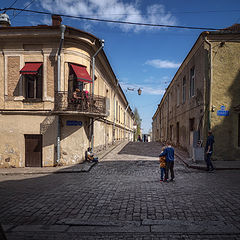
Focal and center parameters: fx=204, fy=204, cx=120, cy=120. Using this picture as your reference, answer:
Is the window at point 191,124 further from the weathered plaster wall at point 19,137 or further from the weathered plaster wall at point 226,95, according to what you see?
the weathered plaster wall at point 19,137

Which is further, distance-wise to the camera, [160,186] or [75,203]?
[160,186]

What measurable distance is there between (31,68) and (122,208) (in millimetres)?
9499

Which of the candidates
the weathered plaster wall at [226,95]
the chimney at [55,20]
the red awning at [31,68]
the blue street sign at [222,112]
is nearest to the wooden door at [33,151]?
the red awning at [31,68]

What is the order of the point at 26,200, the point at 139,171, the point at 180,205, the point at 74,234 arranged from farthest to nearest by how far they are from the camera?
the point at 139,171 < the point at 26,200 < the point at 180,205 < the point at 74,234

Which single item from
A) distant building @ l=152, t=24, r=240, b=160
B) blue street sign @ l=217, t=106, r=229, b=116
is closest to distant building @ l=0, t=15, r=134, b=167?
distant building @ l=152, t=24, r=240, b=160

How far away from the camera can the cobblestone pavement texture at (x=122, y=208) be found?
3812mm

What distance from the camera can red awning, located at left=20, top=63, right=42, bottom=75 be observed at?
1121 centimetres

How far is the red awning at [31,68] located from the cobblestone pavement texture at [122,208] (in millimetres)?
6065

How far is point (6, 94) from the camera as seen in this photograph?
1172 cm

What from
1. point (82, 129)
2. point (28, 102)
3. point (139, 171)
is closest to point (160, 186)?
point (139, 171)

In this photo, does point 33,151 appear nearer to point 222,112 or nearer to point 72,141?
point 72,141

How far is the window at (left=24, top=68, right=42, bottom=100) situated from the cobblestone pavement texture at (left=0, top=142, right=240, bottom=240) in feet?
18.1

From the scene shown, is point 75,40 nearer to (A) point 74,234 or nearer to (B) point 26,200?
(B) point 26,200

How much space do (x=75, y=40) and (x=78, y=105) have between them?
3799 millimetres
